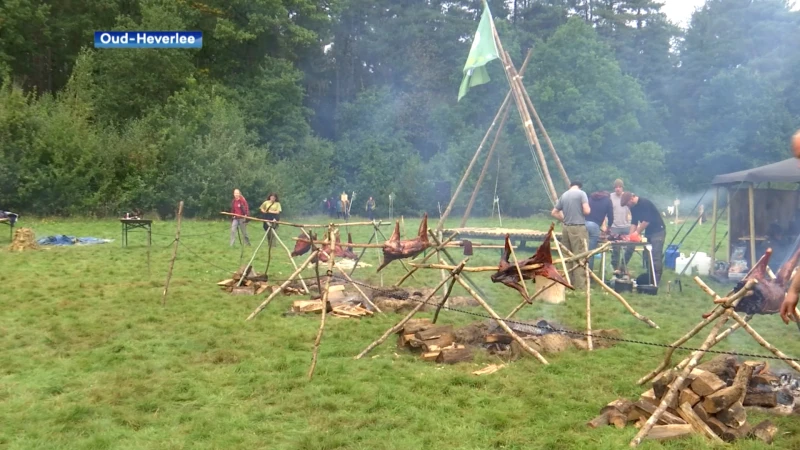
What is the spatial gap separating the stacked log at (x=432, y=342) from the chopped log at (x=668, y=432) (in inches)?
85.8

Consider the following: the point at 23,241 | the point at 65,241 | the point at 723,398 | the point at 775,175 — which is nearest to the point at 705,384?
the point at 723,398

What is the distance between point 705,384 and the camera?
4422mm

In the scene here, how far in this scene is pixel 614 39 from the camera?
3966cm

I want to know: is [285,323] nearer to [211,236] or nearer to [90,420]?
[90,420]

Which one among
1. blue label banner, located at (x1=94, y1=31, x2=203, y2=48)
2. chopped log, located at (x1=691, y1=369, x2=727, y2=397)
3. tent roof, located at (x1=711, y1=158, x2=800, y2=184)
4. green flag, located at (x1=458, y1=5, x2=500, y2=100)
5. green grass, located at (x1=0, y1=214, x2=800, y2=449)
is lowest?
green grass, located at (x1=0, y1=214, x2=800, y2=449)

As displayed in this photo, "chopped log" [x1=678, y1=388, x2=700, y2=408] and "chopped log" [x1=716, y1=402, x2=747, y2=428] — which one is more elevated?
"chopped log" [x1=678, y1=388, x2=700, y2=408]

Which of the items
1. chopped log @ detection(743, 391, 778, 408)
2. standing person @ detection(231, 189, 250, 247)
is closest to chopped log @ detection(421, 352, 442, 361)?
chopped log @ detection(743, 391, 778, 408)

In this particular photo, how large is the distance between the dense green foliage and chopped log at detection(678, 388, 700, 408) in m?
21.6

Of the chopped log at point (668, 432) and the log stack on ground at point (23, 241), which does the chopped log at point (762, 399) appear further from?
the log stack on ground at point (23, 241)

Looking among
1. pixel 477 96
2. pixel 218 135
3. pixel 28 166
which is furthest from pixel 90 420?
pixel 477 96

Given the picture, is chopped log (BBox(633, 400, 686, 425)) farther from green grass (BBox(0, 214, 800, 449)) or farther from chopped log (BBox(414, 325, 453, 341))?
chopped log (BBox(414, 325, 453, 341))

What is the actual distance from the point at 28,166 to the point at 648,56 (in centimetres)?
3252

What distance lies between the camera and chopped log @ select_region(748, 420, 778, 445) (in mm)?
4250

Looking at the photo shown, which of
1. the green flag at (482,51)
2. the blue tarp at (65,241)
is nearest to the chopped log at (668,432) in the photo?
the green flag at (482,51)
